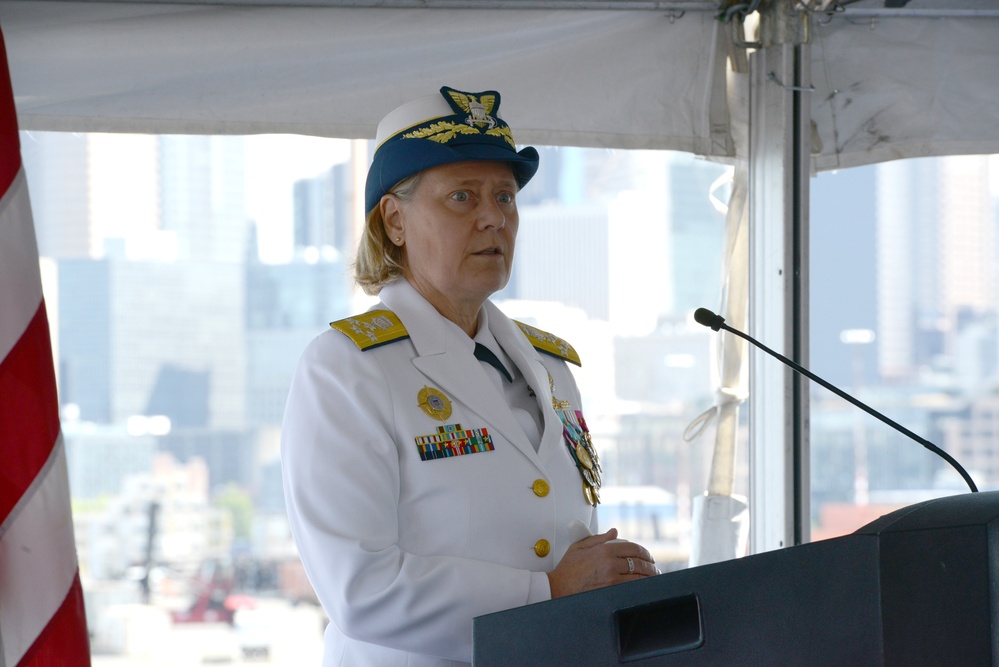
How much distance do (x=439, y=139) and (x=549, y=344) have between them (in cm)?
47

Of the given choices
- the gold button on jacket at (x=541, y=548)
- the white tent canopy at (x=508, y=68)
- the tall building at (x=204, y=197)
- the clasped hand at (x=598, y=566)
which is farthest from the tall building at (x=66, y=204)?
the clasped hand at (x=598, y=566)

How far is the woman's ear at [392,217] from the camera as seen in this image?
165cm

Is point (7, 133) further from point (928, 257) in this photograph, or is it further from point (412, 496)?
point (928, 257)

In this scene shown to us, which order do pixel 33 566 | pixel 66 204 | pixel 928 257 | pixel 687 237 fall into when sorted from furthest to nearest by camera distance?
1. pixel 928 257
2. pixel 687 237
3. pixel 66 204
4. pixel 33 566

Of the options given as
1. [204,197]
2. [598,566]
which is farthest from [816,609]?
[204,197]

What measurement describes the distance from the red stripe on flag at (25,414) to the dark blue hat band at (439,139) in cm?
85

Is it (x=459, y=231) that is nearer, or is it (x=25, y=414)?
(x=459, y=231)

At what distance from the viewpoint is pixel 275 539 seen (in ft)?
54.9

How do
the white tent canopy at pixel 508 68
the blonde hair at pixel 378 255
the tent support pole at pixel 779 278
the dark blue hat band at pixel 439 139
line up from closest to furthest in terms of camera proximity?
the dark blue hat band at pixel 439 139
the blonde hair at pixel 378 255
the white tent canopy at pixel 508 68
the tent support pole at pixel 779 278

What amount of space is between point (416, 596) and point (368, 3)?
4.70 ft

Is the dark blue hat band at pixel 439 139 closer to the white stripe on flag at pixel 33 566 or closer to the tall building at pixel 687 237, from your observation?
the white stripe on flag at pixel 33 566

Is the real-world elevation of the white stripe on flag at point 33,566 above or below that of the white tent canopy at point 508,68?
below

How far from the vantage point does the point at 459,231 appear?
1571mm

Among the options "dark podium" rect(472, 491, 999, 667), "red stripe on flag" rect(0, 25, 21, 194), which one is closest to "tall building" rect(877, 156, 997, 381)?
"red stripe on flag" rect(0, 25, 21, 194)
